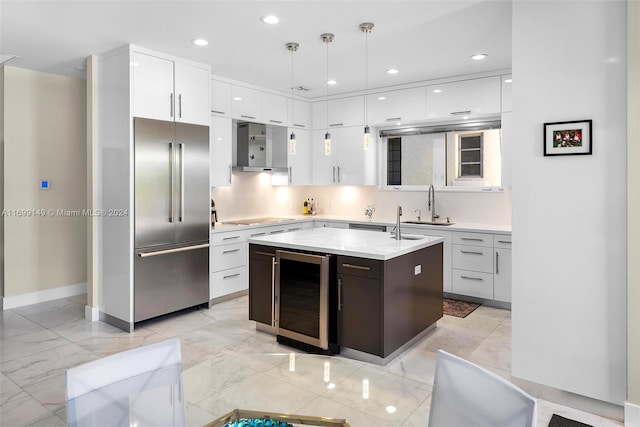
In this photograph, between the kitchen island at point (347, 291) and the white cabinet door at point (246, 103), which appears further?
the white cabinet door at point (246, 103)

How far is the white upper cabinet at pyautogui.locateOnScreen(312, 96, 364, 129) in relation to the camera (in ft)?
19.2

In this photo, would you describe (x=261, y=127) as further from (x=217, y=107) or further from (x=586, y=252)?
(x=586, y=252)

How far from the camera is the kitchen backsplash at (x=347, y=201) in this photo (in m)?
5.34

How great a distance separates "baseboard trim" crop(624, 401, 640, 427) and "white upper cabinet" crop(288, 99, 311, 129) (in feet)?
15.9

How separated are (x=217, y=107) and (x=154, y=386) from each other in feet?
12.6

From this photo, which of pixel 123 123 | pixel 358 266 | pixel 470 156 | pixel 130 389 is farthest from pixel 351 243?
pixel 470 156

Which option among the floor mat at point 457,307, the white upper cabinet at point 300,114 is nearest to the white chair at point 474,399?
the floor mat at point 457,307

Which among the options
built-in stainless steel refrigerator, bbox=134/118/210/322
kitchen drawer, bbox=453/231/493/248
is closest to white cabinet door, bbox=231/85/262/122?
built-in stainless steel refrigerator, bbox=134/118/210/322

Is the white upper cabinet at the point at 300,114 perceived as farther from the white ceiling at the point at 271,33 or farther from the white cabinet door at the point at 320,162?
the white ceiling at the point at 271,33

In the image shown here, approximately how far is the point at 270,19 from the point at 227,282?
2.94m

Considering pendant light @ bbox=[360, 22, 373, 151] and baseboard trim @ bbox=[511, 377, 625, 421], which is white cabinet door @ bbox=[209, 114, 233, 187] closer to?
pendant light @ bbox=[360, 22, 373, 151]

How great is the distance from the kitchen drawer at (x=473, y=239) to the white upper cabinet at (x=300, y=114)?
2.70 m

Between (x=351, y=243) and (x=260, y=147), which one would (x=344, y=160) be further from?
(x=351, y=243)

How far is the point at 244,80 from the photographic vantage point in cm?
523
